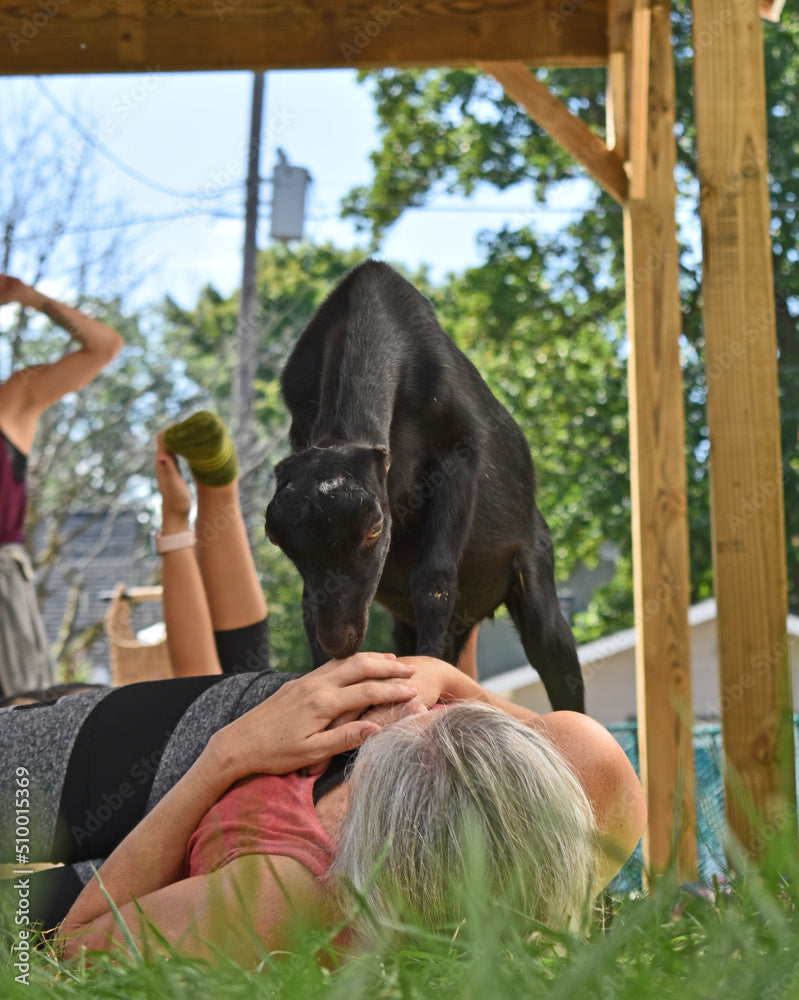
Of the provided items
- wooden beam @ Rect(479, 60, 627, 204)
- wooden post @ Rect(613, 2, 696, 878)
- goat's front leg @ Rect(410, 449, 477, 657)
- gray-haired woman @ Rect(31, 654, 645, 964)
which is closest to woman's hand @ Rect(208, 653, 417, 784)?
gray-haired woman @ Rect(31, 654, 645, 964)

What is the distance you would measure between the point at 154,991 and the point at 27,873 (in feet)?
3.45

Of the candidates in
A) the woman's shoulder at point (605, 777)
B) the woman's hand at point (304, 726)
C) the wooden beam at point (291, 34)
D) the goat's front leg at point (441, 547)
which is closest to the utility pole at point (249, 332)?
the wooden beam at point (291, 34)

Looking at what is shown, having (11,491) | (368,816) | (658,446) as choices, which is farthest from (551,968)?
(11,491)

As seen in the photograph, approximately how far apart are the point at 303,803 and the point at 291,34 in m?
2.52

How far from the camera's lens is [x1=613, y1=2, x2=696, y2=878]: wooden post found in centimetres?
345

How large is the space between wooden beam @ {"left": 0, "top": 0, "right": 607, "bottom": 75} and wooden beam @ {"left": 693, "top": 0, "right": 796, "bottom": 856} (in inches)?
40.1

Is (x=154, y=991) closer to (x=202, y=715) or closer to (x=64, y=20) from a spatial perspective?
(x=202, y=715)

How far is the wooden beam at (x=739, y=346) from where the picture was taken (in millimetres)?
2316

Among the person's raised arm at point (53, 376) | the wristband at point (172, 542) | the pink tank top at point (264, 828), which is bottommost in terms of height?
the pink tank top at point (264, 828)

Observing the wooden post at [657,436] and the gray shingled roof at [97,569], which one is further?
the gray shingled roof at [97,569]

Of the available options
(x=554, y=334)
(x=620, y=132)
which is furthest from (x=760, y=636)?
(x=554, y=334)

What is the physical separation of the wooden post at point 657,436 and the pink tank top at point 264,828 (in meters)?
1.99

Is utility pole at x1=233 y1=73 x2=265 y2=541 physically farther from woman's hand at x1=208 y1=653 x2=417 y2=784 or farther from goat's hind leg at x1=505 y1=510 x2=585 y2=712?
woman's hand at x1=208 y1=653 x2=417 y2=784

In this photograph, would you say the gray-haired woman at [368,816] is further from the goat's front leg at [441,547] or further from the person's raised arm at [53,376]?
A: the person's raised arm at [53,376]
